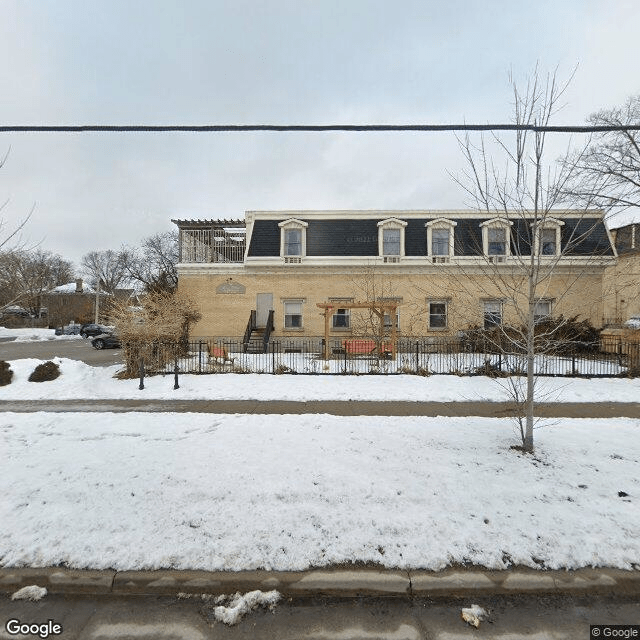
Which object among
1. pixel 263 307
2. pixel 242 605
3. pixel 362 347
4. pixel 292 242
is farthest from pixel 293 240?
pixel 242 605

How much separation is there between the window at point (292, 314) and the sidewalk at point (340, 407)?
13070 mm

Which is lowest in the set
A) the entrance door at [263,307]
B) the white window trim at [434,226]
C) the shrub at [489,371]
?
the shrub at [489,371]

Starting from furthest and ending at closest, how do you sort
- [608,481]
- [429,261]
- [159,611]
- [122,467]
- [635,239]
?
[635,239], [429,261], [122,467], [608,481], [159,611]

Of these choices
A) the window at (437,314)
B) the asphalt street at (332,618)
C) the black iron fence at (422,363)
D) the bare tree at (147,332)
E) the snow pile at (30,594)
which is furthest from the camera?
the window at (437,314)

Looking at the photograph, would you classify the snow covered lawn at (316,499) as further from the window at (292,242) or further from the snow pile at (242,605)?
the window at (292,242)

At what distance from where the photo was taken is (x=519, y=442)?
5.37 m

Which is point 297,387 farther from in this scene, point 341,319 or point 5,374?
point 341,319

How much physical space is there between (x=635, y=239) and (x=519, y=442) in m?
28.9

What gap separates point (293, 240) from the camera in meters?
21.8

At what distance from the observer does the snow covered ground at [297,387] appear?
909 centimetres

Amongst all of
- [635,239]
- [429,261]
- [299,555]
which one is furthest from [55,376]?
[635,239]

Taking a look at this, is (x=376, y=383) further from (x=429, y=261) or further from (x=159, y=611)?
(x=429, y=261)

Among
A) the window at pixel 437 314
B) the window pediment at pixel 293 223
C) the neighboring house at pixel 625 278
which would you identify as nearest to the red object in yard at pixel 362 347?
the window at pixel 437 314

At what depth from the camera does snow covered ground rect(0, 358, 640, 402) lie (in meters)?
9.09
